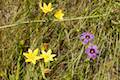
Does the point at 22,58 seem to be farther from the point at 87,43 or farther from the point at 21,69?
the point at 87,43

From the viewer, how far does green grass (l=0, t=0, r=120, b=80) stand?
5.67ft

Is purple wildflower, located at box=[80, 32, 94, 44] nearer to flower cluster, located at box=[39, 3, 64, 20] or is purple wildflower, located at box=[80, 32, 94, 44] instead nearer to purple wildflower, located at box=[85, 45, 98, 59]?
purple wildflower, located at box=[85, 45, 98, 59]

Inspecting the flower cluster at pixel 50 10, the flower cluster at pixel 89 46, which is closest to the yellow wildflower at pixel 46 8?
the flower cluster at pixel 50 10

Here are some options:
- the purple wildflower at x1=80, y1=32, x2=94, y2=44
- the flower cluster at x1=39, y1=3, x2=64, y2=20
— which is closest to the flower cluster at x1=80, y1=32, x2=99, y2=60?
the purple wildflower at x1=80, y1=32, x2=94, y2=44

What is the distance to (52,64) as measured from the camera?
1.76 m

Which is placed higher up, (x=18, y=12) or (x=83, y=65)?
(x=18, y=12)

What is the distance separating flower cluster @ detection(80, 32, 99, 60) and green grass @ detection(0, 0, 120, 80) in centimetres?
3

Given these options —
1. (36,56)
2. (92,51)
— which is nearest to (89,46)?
(92,51)

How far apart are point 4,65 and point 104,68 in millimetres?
482

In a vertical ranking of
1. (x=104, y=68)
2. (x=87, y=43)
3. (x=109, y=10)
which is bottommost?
(x=104, y=68)

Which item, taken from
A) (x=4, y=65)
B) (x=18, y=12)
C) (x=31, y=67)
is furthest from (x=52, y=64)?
(x=18, y=12)

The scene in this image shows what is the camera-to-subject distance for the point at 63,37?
1841 millimetres

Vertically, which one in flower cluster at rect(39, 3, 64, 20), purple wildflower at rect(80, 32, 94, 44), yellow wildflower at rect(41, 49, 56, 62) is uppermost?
flower cluster at rect(39, 3, 64, 20)

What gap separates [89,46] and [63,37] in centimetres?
16
